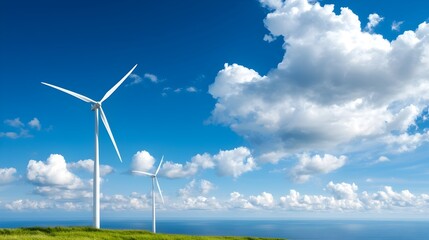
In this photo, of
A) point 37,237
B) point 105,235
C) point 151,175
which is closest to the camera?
point 37,237

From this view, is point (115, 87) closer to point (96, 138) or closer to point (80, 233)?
point (96, 138)

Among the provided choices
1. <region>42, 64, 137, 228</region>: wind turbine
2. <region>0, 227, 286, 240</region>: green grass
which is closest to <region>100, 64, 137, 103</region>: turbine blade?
<region>42, 64, 137, 228</region>: wind turbine

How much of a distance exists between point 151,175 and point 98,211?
231 ft

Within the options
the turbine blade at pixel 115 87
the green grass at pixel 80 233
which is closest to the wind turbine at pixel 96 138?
the turbine blade at pixel 115 87

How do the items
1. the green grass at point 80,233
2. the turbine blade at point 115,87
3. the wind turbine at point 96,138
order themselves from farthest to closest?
the turbine blade at point 115,87
the wind turbine at point 96,138
the green grass at point 80,233

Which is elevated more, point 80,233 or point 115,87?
point 115,87

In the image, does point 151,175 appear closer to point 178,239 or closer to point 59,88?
point 59,88

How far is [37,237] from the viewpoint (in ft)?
148

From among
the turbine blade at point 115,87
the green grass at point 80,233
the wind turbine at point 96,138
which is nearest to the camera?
the green grass at point 80,233

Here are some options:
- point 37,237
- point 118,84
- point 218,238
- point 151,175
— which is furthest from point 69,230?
point 151,175

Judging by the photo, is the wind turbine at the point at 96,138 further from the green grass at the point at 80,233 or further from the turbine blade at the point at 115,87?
the green grass at the point at 80,233

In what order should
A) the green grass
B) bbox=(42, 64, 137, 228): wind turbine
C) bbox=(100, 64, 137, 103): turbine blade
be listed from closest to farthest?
the green grass
bbox=(42, 64, 137, 228): wind turbine
bbox=(100, 64, 137, 103): turbine blade

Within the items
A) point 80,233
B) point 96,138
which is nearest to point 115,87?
point 96,138

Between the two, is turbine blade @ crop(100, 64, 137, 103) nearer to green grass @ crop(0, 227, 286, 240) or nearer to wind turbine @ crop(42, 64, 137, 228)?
wind turbine @ crop(42, 64, 137, 228)
